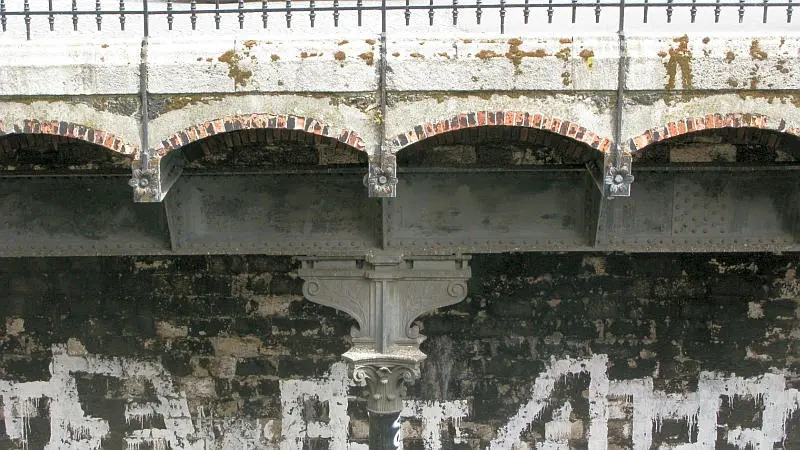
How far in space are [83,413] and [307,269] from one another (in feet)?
13.1

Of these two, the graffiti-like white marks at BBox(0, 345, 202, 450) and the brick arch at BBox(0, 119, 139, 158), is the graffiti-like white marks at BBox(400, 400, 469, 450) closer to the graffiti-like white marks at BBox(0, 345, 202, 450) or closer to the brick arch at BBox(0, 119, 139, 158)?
the graffiti-like white marks at BBox(0, 345, 202, 450)

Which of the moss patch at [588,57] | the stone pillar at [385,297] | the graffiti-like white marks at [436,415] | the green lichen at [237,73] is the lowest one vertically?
the graffiti-like white marks at [436,415]

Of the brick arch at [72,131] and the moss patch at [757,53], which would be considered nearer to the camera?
the moss patch at [757,53]

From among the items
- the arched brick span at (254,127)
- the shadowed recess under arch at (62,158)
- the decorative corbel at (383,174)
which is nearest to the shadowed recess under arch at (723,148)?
the decorative corbel at (383,174)

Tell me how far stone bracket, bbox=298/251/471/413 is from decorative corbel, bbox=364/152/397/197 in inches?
53.8

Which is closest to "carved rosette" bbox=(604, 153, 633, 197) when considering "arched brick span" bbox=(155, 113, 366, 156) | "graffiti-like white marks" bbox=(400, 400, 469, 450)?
"arched brick span" bbox=(155, 113, 366, 156)

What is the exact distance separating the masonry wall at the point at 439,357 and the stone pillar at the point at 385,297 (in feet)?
6.46

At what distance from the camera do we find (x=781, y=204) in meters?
8.45

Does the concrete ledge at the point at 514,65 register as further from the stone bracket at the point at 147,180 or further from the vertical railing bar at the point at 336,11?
the stone bracket at the point at 147,180

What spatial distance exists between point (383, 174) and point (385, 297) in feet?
5.48

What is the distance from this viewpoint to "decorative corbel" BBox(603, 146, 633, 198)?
709cm

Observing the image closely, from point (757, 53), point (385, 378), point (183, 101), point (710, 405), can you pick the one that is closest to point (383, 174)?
point (183, 101)

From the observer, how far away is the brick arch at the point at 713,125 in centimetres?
703

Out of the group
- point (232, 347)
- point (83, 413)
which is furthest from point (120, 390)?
point (232, 347)
